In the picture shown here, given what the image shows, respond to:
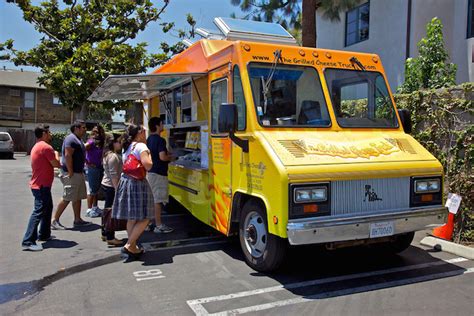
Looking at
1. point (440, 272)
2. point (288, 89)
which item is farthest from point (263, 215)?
point (440, 272)

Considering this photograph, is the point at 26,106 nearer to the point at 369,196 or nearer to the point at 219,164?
the point at 219,164

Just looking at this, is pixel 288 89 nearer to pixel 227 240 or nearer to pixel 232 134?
pixel 232 134

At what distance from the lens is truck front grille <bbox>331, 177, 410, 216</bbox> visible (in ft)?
14.7

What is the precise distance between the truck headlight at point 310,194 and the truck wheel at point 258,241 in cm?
61

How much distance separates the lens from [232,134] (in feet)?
16.3

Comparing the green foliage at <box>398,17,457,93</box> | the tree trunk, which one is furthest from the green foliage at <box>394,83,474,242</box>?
the tree trunk

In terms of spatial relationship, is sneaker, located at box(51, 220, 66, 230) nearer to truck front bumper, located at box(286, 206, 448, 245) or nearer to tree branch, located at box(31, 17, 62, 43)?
truck front bumper, located at box(286, 206, 448, 245)

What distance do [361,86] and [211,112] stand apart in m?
2.09

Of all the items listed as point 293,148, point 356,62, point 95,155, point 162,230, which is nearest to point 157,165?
point 162,230

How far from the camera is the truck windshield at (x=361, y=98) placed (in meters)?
5.44

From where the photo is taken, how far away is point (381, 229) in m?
4.52

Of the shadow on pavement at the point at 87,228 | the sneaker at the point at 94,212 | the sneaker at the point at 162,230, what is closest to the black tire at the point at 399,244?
the sneaker at the point at 162,230

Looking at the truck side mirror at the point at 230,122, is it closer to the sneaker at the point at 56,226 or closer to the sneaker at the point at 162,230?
the sneaker at the point at 162,230

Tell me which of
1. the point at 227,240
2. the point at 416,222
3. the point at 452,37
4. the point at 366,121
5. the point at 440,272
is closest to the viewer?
the point at 416,222
